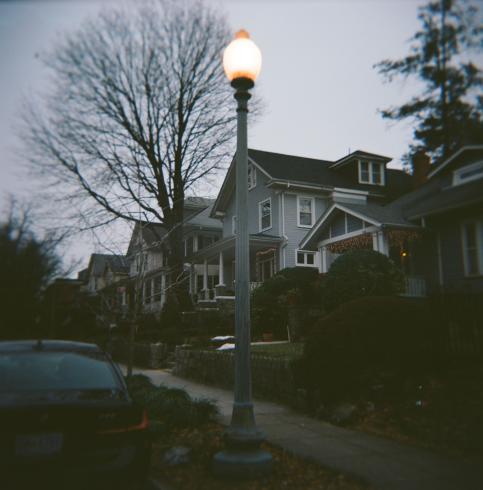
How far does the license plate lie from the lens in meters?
3.77

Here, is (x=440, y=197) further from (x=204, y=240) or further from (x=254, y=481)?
(x=204, y=240)

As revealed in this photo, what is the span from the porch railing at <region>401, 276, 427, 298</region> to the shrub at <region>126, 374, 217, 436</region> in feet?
38.6

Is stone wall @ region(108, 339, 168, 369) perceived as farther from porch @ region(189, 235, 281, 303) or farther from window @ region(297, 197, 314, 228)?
window @ region(297, 197, 314, 228)

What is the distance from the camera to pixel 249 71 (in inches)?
224

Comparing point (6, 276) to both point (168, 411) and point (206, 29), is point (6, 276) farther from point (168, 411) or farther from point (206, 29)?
point (206, 29)

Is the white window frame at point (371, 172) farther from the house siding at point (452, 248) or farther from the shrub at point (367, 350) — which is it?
the shrub at point (367, 350)

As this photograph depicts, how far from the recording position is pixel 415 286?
18344 mm

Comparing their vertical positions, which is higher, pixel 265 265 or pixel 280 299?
pixel 265 265

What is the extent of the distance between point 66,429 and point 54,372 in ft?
2.87

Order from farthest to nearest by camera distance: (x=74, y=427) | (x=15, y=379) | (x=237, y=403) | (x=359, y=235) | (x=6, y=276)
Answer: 1. (x=359, y=235)
2. (x=6, y=276)
3. (x=237, y=403)
4. (x=15, y=379)
5. (x=74, y=427)

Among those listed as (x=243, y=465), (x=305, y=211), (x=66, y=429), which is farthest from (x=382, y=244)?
(x=66, y=429)

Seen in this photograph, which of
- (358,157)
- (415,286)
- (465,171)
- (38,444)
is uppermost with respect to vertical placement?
(358,157)

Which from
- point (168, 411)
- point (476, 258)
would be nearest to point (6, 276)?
point (168, 411)

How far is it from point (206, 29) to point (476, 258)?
55.6ft
